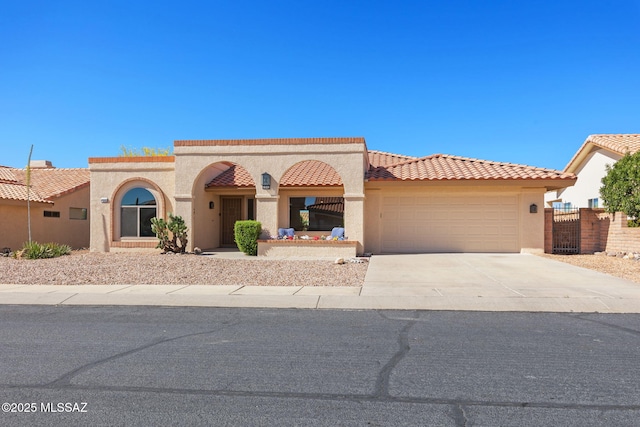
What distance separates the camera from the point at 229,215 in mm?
21203

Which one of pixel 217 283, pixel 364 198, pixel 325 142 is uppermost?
pixel 325 142

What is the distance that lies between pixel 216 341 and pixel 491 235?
13995 mm

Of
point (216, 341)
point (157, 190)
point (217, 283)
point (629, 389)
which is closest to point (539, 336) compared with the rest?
point (629, 389)

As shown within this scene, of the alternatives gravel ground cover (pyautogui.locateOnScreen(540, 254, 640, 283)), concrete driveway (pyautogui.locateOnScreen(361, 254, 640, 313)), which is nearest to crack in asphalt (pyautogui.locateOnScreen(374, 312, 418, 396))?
concrete driveway (pyautogui.locateOnScreen(361, 254, 640, 313))

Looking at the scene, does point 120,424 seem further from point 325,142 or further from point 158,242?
point 158,242

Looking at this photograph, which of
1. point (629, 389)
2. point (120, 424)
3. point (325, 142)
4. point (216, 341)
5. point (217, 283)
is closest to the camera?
point (120, 424)

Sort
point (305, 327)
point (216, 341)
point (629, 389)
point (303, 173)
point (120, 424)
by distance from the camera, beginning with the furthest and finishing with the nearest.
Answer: point (303, 173) → point (305, 327) → point (216, 341) → point (629, 389) → point (120, 424)

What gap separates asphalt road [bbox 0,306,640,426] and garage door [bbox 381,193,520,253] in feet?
33.4

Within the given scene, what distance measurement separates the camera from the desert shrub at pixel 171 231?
16.7m

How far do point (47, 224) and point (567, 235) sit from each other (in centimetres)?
2309

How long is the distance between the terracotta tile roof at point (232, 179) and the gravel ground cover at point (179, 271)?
4.86 metres

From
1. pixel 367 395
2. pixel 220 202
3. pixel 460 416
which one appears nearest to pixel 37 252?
pixel 220 202

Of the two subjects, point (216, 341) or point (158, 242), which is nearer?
point (216, 341)

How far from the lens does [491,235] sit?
1739cm
